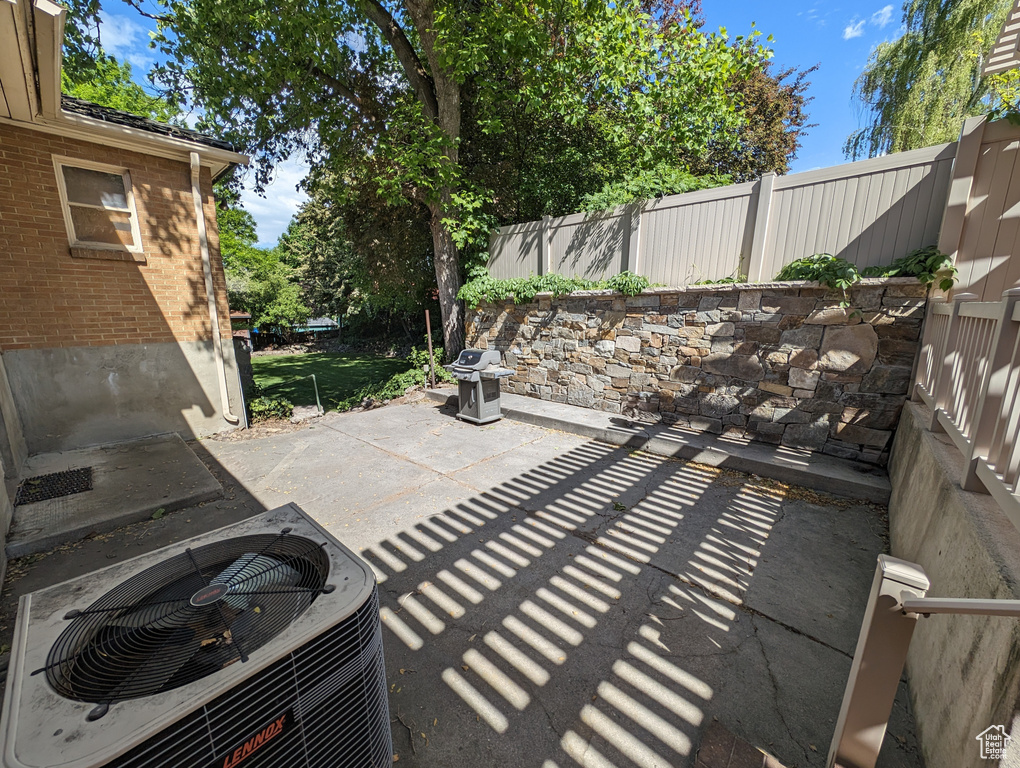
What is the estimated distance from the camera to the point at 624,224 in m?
5.78

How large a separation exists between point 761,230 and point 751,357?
1425 mm

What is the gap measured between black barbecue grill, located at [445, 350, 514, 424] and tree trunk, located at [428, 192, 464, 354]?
2.30 metres

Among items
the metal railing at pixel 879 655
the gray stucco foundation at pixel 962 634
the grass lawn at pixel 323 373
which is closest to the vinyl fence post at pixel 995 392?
the gray stucco foundation at pixel 962 634

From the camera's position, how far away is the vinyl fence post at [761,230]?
454 cm

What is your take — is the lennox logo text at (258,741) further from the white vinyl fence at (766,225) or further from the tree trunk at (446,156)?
the tree trunk at (446,156)

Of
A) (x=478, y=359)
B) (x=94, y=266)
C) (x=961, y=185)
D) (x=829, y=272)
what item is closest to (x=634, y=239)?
(x=829, y=272)

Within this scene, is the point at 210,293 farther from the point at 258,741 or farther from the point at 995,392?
the point at 995,392

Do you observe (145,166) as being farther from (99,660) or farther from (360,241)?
(99,660)

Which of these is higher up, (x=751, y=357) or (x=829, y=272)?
(x=829, y=272)

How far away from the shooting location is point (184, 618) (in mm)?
1152

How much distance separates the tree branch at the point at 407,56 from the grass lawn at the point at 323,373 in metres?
5.93

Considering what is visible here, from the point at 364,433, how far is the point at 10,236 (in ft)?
13.6

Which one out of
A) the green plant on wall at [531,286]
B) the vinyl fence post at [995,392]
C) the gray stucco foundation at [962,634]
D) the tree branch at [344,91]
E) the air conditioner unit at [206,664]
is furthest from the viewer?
the tree branch at [344,91]

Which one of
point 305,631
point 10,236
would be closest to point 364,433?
point 10,236
